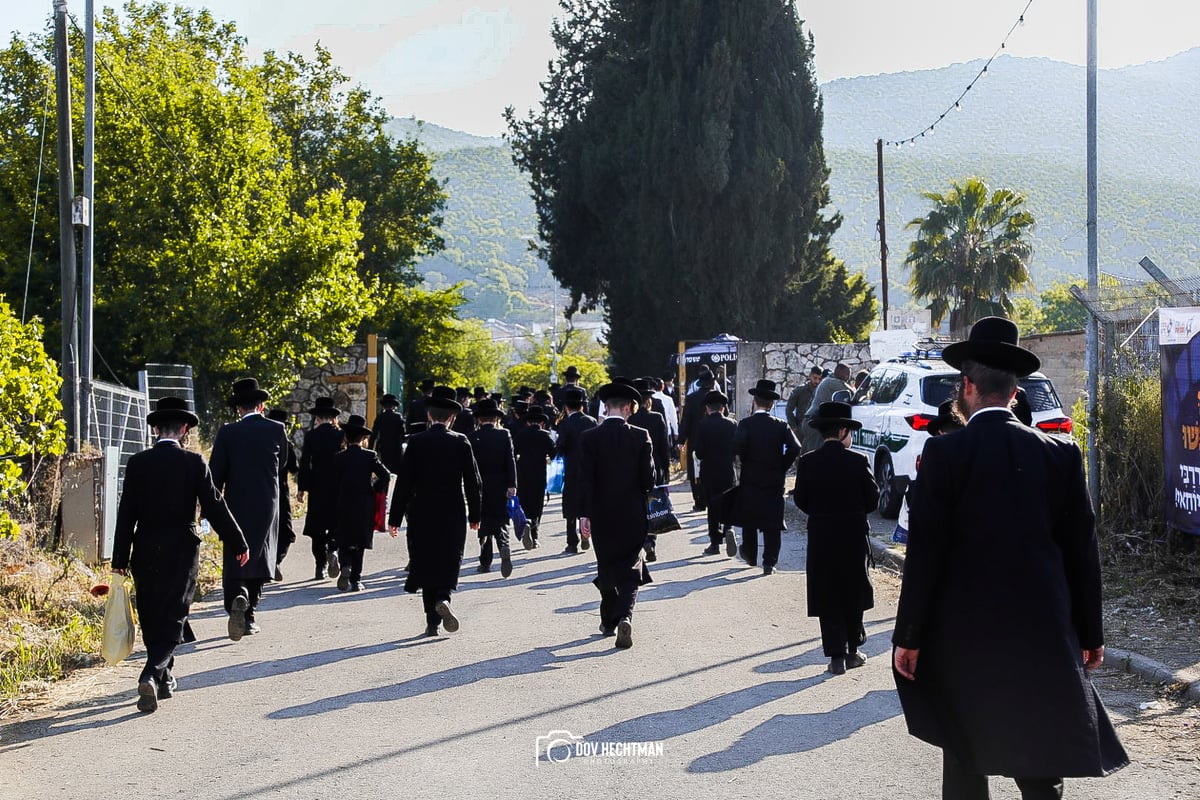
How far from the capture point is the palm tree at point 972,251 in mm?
40781

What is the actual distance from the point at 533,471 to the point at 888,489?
4.64 metres

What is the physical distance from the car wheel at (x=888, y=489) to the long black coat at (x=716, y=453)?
2.69 meters

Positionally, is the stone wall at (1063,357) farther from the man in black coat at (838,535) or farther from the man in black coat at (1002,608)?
the man in black coat at (1002,608)

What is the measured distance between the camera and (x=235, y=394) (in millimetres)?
10461

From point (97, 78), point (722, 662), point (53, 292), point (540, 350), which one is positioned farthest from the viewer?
point (540, 350)

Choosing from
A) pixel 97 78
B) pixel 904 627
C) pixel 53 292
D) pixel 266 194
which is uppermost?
pixel 97 78

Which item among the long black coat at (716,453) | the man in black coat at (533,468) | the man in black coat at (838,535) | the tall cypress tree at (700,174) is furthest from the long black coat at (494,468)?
the tall cypress tree at (700,174)

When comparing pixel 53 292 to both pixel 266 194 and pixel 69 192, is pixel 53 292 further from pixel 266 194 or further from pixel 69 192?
pixel 69 192

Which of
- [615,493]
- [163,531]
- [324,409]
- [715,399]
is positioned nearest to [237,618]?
[163,531]

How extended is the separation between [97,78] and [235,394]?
15958 mm

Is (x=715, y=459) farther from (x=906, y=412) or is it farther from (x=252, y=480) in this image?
(x=252, y=480)

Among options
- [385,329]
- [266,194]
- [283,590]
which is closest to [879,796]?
[283,590]

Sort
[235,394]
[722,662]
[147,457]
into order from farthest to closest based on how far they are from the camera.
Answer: [235,394] < [722,662] < [147,457]

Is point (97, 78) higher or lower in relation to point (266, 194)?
higher
